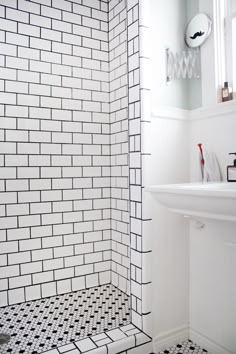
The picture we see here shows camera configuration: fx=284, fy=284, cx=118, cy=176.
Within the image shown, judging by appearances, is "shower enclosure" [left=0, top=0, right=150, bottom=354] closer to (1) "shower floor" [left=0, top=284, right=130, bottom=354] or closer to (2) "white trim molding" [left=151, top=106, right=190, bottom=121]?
(1) "shower floor" [left=0, top=284, right=130, bottom=354]

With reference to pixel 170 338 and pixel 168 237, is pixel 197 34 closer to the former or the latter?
pixel 168 237

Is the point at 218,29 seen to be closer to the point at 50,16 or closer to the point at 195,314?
the point at 50,16

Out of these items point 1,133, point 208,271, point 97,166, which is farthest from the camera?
point 97,166

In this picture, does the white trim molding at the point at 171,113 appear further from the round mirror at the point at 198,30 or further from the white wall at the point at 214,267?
the round mirror at the point at 198,30

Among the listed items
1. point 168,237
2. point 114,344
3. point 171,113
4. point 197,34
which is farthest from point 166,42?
point 114,344

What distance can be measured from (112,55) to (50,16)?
1.86 ft

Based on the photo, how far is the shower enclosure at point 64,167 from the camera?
2072mm

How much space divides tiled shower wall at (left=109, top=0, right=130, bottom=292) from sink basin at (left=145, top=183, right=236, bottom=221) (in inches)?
37.2

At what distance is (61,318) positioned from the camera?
1901 millimetres

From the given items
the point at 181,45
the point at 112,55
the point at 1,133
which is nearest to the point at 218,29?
the point at 181,45

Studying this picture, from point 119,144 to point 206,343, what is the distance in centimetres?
151

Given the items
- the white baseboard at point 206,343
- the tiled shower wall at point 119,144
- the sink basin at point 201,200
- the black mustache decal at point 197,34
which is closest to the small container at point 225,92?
the black mustache decal at point 197,34

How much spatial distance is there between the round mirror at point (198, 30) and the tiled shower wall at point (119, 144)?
1.99 ft

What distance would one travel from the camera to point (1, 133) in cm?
206
